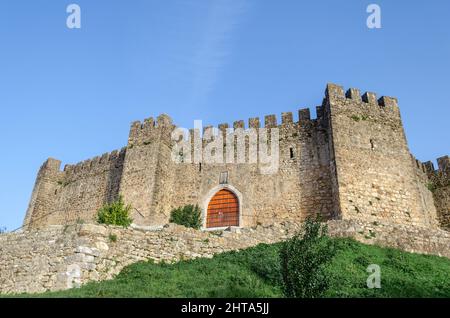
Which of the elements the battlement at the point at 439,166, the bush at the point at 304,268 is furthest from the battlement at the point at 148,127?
the battlement at the point at 439,166

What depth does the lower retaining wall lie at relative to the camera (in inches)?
404

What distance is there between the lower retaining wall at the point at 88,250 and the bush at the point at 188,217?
4610 millimetres

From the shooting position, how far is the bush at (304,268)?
343 inches

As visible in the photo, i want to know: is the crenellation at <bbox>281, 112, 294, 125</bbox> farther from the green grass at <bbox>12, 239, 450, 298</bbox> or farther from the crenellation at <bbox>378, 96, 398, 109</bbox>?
the green grass at <bbox>12, 239, 450, 298</bbox>

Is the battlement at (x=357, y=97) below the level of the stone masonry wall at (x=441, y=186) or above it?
above

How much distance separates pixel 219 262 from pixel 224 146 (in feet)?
35.5

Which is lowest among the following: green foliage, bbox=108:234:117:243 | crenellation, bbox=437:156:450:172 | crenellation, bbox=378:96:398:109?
green foliage, bbox=108:234:117:243

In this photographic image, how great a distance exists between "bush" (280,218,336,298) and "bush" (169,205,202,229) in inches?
317

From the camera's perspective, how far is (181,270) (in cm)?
1048

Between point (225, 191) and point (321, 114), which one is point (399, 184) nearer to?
point (321, 114)

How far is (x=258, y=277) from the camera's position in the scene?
32.6 feet

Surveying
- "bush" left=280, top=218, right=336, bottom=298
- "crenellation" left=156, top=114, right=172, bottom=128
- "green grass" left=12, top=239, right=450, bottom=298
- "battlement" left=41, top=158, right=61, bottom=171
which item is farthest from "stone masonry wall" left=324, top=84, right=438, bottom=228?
"battlement" left=41, top=158, right=61, bottom=171

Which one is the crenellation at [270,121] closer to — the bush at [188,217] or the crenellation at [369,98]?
the crenellation at [369,98]

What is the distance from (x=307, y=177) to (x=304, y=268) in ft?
34.2
